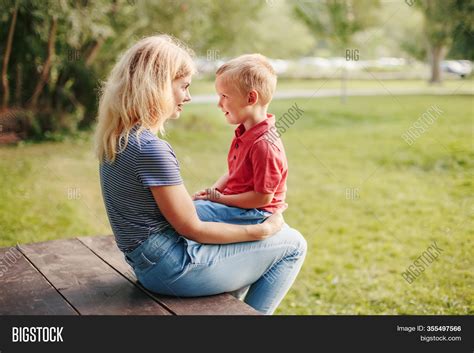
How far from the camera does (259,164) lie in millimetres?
2168

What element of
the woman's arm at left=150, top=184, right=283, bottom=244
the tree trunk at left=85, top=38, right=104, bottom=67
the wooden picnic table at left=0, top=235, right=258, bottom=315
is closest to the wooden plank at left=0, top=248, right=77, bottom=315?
the wooden picnic table at left=0, top=235, right=258, bottom=315

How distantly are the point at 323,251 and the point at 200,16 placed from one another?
4.99 m

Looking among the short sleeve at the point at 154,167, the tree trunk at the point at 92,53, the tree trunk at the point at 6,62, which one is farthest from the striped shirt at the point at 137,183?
the tree trunk at the point at 92,53

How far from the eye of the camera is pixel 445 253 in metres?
4.50

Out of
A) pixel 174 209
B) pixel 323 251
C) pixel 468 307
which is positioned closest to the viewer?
pixel 174 209

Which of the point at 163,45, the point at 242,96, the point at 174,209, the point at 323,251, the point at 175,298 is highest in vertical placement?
the point at 163,45

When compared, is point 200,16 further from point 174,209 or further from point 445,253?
point 174,209

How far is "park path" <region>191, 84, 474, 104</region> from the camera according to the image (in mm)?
11880

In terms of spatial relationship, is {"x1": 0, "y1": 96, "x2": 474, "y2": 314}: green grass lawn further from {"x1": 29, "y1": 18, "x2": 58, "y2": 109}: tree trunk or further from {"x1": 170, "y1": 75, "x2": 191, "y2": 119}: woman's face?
{"x1": 170, "y1": 75, "x2": 191, "y2": 119}: woman's face

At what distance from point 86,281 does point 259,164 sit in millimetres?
787

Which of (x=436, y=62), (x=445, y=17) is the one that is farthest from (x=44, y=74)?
(x=436, y=62)
